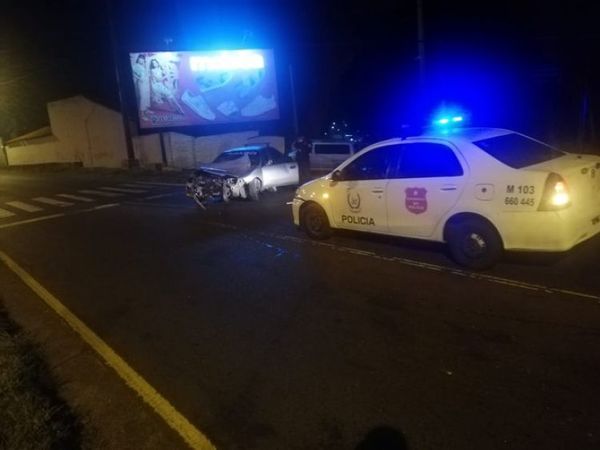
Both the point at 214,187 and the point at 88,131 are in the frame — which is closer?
the point at 214,187

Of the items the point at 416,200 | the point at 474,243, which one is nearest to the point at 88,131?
the point at 416,200

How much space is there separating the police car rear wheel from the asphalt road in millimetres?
210

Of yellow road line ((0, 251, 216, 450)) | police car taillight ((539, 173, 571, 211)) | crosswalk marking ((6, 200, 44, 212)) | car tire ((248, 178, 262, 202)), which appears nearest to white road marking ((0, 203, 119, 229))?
crosswalk marking ((6, 200, 44, 212))

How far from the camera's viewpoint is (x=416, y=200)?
6.98 m

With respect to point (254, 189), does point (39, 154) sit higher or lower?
higher

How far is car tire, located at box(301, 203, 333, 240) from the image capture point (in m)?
8.73

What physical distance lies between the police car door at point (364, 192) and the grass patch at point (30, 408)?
15.1 feet

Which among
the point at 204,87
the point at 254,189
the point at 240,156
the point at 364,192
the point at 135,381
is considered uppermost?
the point at 204,87

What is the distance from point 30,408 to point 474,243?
505 centimetres

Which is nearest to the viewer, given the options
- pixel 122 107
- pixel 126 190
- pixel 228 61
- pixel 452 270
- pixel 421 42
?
pixel 452 270

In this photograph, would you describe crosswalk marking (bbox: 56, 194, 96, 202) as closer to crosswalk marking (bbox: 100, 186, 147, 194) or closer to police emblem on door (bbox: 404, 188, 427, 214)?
crosswalk marking (bbox: 100, 186, 147, 194)

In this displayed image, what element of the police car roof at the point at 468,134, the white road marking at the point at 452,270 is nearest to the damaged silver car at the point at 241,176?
the white road marking at the point at 452,270

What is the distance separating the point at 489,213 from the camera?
6.22 m

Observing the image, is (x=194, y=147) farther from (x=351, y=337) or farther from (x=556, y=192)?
(x=351, y=337)
